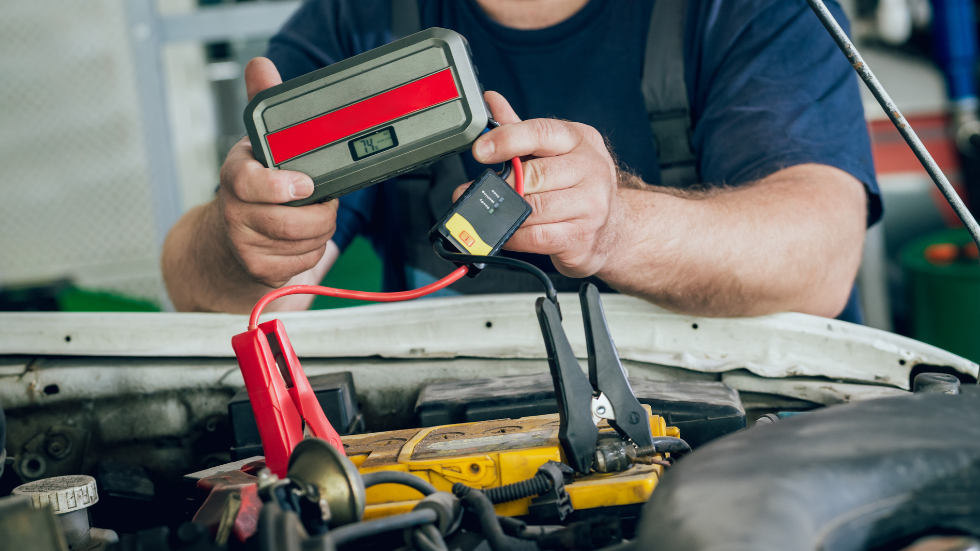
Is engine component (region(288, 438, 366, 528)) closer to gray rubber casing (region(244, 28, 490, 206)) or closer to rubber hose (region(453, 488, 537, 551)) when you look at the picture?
rubber hose (region(453, 488, 537, 551))

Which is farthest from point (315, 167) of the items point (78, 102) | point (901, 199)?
point (901, 199)

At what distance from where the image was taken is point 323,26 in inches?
44.5

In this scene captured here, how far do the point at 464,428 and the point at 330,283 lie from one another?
3.37 feet

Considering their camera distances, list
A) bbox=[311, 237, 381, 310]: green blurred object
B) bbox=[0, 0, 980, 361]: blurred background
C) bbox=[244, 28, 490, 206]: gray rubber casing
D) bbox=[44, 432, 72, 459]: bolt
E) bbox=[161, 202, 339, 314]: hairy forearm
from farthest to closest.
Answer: bbox=[0, 0, 980, 361]: blurred background < bbox=[311, 237, 381, 310]: green blurred object < bbox=[161, 202, 339, 314]: hairy forearm < bbox=[44, 432, 72, 459]: bolt < bbox=[244, 28, 490, 206]: gray rubber casing

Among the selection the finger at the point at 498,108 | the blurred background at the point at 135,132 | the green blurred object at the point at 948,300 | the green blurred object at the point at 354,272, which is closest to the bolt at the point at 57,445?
the finger at the point at 498,108

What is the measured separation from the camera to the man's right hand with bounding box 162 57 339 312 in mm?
549

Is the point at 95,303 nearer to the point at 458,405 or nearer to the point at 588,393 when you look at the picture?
the point at 458,405

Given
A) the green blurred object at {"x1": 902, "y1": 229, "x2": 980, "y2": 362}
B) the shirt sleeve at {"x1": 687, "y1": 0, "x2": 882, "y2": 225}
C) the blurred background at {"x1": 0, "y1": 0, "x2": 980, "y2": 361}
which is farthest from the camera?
the blurred background at {"x1": 0, "y1": 0, "x2": 980, "y2": 361}

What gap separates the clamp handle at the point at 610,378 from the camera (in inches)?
16.7

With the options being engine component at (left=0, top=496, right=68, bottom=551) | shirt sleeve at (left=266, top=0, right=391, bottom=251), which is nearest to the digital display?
engine component at (left=0, top=496, right=68, bottom=551)

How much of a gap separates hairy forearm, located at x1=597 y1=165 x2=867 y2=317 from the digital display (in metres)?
0.25

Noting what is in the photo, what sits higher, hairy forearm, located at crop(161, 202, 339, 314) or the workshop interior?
hairy forearm, located at crop(161, 202, 339, 314)

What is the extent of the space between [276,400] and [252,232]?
220mm

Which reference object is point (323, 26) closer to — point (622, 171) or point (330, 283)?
point (330, 283)
